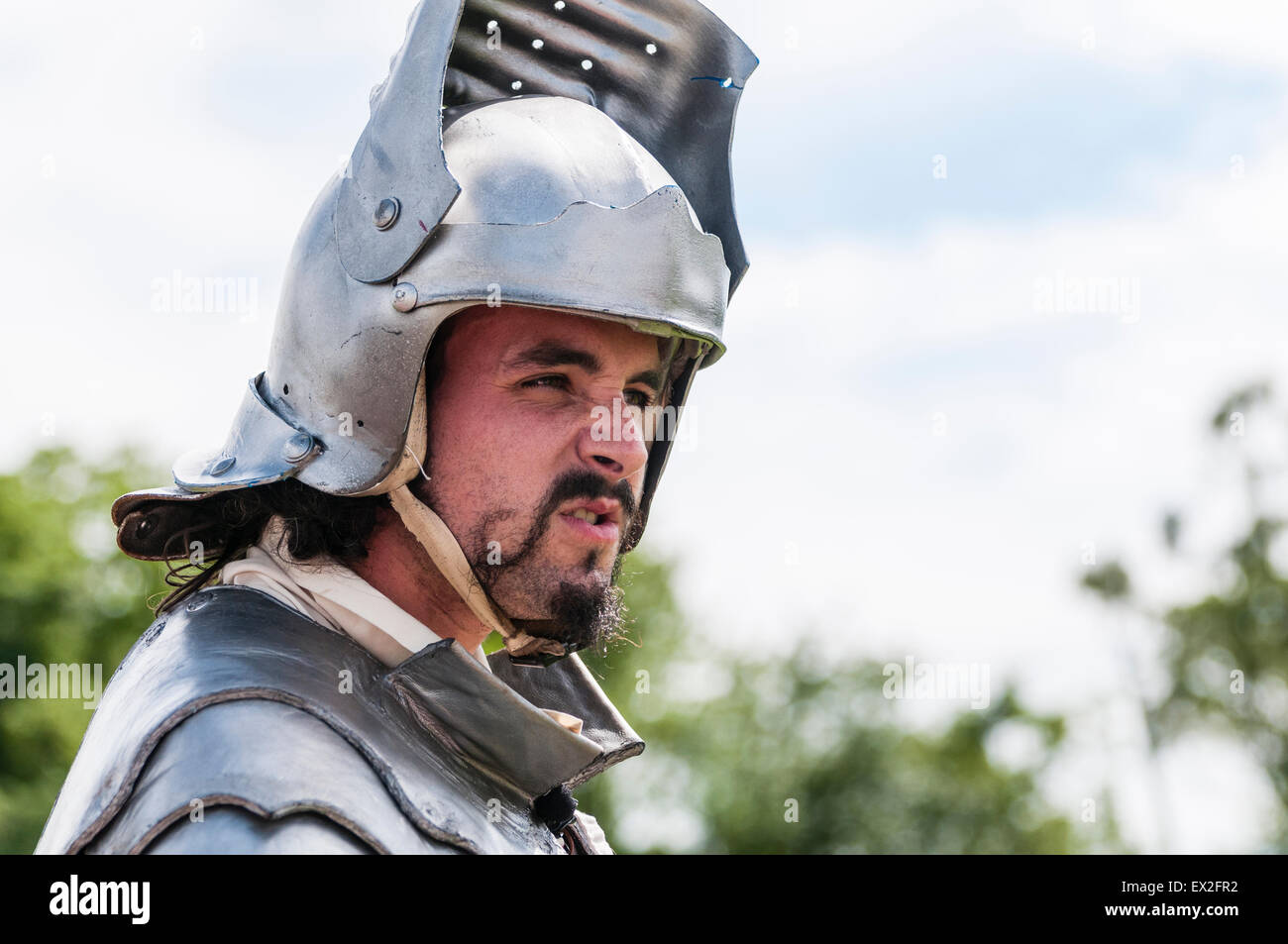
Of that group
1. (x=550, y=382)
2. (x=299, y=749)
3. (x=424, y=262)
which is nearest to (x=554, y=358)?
(x=550, y=382)

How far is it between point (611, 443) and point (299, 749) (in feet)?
3.61

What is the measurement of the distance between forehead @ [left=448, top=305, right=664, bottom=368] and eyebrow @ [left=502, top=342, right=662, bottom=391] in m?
0.01

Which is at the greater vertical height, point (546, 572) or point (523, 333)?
point (523, 333)

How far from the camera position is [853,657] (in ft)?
121

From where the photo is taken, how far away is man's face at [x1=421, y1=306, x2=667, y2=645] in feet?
11.7

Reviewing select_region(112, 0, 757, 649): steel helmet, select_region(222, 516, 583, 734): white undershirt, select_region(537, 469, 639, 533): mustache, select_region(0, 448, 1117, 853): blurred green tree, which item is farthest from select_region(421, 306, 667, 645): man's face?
select_region(0, 448, 1117, 853): blurred green tree

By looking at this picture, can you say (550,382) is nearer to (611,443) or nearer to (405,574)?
(611,443)

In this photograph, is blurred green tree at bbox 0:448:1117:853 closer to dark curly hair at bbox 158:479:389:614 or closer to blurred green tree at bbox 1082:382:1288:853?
blurred green tree at bbox 1082:382:1288:853

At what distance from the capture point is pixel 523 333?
3602 mm

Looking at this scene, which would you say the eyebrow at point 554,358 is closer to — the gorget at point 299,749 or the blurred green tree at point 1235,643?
the gorget at point 299,749

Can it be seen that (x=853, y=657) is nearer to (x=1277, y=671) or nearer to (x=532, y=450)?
(x=1277, y=671)
